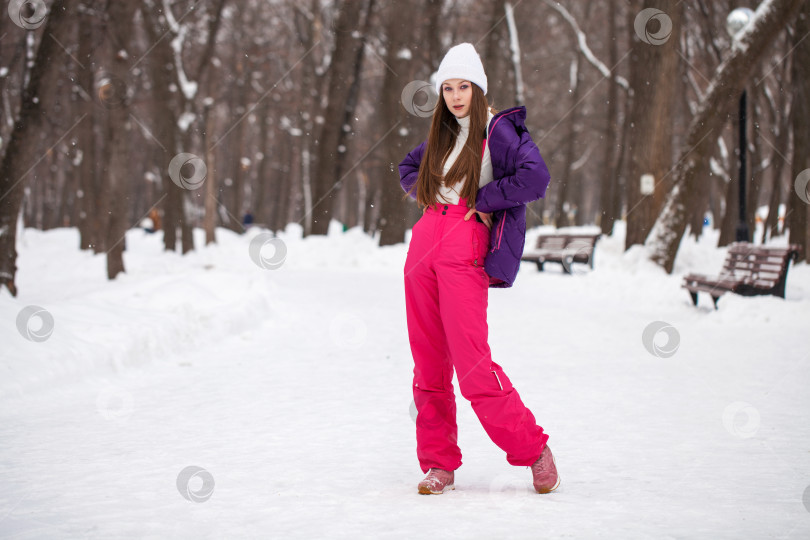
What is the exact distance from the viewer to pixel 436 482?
10.4 ft

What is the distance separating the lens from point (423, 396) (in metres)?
3.30

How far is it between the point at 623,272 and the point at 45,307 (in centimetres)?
919

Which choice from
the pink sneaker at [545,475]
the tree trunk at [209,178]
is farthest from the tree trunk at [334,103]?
the pink sneaker at [545,475]

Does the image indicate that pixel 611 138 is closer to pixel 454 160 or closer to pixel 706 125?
pixel 706 125

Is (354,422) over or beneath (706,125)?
beneath

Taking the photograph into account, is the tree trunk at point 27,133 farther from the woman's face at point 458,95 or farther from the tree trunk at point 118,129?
the woman's face at point 458,95

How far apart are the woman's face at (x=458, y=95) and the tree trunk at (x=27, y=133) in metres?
6.95

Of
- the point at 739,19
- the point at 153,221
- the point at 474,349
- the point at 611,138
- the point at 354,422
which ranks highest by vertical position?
the point at 739,19

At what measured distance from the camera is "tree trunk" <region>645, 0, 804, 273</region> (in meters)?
11.2

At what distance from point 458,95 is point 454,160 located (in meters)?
0.28

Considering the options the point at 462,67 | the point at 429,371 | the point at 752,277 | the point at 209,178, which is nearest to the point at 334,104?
the point at 209,178

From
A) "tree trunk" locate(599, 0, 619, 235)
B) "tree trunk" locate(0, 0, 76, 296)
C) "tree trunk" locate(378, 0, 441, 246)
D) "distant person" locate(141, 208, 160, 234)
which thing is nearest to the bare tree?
"tree trunk" locate(378, 0, 441, 246)

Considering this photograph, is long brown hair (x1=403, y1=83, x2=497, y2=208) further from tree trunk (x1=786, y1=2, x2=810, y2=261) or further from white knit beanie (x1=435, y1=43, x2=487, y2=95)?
tree trunk (x1=786, y1=2, x2=810, y2=261)

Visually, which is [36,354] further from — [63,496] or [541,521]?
[541,521]
